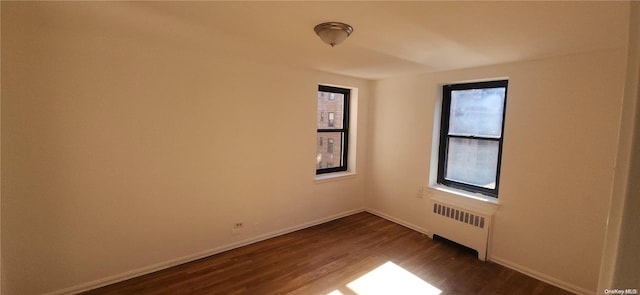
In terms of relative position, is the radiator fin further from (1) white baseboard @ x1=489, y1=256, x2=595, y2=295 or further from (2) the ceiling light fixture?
(2) the ceiling light fixture

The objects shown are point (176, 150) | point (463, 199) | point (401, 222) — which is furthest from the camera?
point (401, 222)

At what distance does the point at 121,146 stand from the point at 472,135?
150 inches

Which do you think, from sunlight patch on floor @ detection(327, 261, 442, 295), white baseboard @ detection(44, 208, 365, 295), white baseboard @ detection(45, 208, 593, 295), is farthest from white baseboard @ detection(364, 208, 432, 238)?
white baseboard @ detection(44, 208, 365, 295)

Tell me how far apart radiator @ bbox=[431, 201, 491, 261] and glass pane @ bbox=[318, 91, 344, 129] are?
1.86 metres

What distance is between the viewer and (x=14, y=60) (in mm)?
2012

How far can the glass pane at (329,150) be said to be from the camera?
165 inches

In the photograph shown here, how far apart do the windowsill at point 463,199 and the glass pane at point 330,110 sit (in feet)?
5.51

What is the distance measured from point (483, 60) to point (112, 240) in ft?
13.1

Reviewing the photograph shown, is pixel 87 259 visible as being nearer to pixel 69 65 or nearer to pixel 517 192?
pixel 69 65

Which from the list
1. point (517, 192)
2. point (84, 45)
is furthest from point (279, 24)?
point (517, 192)

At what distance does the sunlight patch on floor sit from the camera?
250 cm

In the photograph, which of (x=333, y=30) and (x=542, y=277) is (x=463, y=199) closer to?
(x=542, y=277)

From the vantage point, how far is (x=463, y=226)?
3.28m

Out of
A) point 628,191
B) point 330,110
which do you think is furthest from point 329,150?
point 628,191
